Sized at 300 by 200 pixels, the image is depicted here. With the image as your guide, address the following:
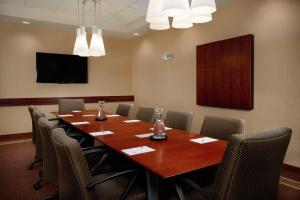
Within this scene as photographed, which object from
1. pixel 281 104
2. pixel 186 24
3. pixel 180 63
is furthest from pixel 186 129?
pixel 180 63

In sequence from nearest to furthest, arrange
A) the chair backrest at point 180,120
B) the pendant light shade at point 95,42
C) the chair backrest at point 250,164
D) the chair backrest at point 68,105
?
1. the chair backrest at point 250,164
2. the chair backrest at point 180,120
3. the pendant light shade at point 95,42
4. the chair backrest at point 68,105

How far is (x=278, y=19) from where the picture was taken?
10.0 ft

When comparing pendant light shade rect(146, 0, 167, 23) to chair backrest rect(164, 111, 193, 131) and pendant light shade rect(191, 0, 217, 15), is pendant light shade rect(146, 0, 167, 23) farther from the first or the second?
chair backrest rect(164, 111, 193, 131)

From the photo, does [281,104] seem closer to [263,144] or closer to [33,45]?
[263,144]

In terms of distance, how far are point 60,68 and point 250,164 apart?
524 cm

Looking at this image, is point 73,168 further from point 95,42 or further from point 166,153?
point 95,42

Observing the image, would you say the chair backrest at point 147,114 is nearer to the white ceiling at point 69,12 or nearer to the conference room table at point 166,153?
the conference room table at point 166,153

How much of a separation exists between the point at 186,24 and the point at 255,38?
164 cm

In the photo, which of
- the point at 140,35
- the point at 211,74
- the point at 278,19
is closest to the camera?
the point at 278,19

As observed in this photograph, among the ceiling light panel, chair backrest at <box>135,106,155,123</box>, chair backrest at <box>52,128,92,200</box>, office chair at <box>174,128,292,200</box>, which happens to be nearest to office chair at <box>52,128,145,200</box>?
chair backrest at <box>52,128,92,200</box>

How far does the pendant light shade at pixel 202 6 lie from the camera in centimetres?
178

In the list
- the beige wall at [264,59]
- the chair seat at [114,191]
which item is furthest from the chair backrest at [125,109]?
the chair seat at [114,191]

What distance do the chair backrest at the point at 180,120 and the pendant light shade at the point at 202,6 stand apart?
122 centimetres

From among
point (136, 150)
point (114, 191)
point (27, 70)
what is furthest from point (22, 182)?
point (27, 70)
